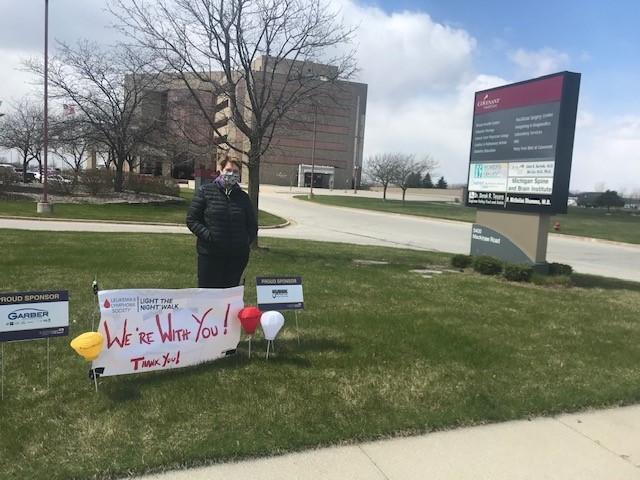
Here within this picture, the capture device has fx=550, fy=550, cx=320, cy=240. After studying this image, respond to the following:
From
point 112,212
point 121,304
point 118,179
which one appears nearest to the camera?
point 121,304

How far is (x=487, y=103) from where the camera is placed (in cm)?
1127

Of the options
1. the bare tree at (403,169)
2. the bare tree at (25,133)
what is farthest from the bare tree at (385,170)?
the bare tree at (25,133)

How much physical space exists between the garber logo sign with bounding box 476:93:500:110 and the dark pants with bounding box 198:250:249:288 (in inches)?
306

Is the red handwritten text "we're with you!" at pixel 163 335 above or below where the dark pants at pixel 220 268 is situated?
below

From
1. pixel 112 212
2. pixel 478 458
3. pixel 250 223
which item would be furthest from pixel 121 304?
pixel 112 212

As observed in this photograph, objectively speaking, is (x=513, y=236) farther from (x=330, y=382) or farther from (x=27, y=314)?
(x=27, y=314)

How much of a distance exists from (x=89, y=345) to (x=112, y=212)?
22.1m

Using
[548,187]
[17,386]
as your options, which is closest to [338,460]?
[17,386]

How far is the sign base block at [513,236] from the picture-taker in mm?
10422

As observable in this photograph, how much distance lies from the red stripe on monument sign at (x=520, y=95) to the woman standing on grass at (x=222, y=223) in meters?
7.14

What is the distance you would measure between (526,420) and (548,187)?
6.83 metres

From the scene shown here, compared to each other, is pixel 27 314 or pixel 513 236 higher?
pixel 513 236

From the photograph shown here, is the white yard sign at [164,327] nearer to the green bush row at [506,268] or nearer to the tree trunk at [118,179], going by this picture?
the green bush row at [506,268]

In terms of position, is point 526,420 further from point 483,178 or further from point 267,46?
point 267,46
